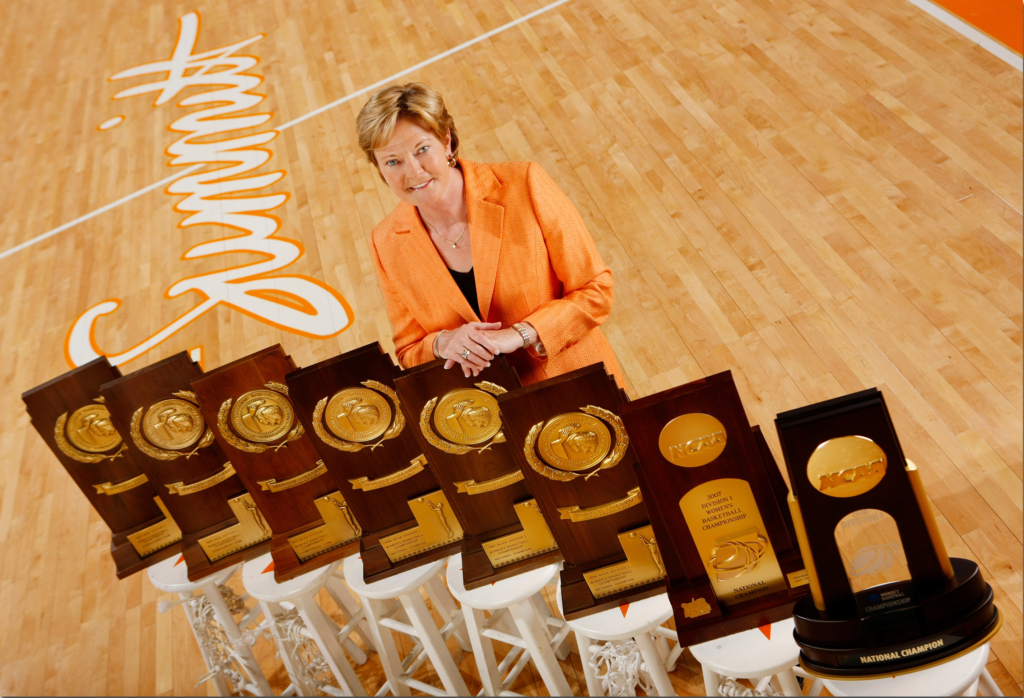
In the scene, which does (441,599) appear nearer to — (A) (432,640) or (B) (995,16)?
(A) (432,640)

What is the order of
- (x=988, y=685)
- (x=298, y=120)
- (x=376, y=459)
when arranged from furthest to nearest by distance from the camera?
1. (x=298, y=120)
2. (x=376, y=459)
3. (x=988, y=685)

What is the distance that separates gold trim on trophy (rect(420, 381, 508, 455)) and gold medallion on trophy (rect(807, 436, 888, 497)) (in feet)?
1.97

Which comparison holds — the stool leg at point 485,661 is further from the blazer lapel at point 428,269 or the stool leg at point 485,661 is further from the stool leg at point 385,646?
the blazer lapel at point 428,269

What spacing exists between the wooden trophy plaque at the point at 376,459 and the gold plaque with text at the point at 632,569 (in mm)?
348

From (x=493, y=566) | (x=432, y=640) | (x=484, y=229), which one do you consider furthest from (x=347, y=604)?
(x=484, y=229)

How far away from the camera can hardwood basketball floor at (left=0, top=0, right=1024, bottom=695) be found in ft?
8.59

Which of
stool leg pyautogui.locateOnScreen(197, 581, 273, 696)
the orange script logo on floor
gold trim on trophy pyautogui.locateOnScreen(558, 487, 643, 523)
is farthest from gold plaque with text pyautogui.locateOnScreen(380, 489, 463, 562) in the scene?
the orange script logo on floor

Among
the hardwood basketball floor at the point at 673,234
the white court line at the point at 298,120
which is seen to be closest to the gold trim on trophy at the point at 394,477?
the hardwood basketball floor at the point at 673,234

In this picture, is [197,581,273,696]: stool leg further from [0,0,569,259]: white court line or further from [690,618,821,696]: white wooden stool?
[0,0,569,259]: white court line

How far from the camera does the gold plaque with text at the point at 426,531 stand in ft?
5.54

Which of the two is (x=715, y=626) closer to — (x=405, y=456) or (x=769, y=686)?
(x=769, y=686)

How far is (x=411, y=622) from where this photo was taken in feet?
6.94

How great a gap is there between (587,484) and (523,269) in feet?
2.14

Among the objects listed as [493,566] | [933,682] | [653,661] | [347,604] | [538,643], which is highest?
[933,682]
